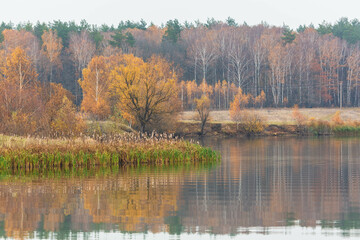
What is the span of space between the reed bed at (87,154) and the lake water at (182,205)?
10.3ft

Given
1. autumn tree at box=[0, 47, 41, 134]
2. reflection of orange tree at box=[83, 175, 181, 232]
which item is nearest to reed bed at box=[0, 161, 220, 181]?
reflection of orange tree at box=[83, 175, 181, 232]

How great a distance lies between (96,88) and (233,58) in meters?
41.4

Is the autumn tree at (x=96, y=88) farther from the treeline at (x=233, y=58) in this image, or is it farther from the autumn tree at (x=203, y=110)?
the treeline at (x=233, y=58)

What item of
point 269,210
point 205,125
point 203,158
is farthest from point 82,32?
point 269,210

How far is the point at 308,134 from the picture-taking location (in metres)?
80.4

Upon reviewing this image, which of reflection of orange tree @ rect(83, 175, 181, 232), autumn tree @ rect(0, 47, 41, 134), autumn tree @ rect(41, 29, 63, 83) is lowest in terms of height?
reflection of orange tree @ rect(83, 175, 181, 232)

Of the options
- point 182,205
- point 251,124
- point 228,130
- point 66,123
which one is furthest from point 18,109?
point 251,124

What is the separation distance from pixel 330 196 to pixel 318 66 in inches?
3935

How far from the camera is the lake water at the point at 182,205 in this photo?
11961 millimetres

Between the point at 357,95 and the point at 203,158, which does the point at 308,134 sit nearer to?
the point at 357,95

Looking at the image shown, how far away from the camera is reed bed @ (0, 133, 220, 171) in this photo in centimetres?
2753

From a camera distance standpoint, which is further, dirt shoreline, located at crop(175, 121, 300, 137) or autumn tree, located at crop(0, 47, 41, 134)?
dirt shoreline, located at crop(175, 121, 300, 137)

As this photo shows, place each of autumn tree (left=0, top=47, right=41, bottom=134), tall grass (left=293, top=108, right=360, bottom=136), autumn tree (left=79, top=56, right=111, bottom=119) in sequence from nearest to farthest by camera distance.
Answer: autumn tree (left=0, top=47, right=41, bottom=134) → autumn tree (left=79, top=56, right=111, bottom=119) → tall grass (left=293, top=108, right=360, bottom=136)

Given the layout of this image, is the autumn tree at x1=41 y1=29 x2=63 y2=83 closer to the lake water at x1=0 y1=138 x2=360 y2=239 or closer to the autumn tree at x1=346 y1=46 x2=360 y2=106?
the autumn tree at x1=346 y1=46 x2=360 y2=106
